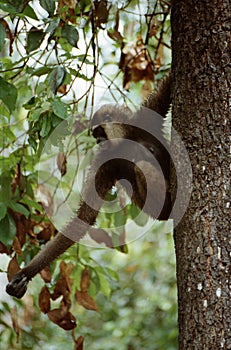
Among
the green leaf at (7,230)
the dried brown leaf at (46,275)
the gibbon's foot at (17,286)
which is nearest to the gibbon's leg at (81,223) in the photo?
the gibbon's foot at (17,286)

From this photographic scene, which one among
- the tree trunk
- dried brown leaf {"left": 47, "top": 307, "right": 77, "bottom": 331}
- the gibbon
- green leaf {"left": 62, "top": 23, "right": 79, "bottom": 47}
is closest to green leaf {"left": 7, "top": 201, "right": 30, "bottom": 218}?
the gibbon

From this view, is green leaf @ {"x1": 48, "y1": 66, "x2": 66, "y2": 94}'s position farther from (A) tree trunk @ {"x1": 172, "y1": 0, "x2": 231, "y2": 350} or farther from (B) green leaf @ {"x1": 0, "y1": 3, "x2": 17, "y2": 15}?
(A) tree trunk @ {"x1": 172, "y1": 0, "x2": 231, "y2": 350}

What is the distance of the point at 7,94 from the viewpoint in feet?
5.99

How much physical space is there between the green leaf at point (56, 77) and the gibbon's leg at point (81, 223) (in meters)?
0.35

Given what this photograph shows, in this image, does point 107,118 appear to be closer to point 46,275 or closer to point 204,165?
point 46,275

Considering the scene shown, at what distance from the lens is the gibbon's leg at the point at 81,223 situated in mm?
1930

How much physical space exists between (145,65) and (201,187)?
3.99 ft

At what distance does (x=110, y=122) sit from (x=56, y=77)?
1.21 feet

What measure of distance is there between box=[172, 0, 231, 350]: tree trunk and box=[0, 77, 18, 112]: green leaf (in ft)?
1.71

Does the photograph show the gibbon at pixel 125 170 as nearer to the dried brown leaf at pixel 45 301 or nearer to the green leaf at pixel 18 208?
the green leaf at pixel 18 208

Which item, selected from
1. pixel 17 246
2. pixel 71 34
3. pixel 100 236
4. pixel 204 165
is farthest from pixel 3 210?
pixel 204 165

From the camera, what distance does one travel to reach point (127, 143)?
203 centimetres

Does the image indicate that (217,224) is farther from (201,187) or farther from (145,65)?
(145,65)

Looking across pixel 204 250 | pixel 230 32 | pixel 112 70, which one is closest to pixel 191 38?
pixel 230 32
